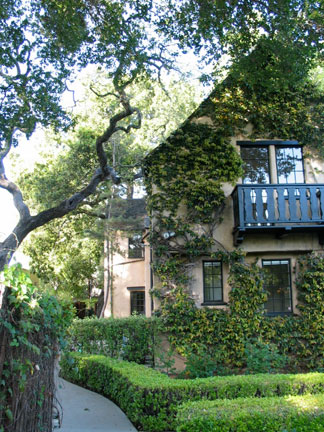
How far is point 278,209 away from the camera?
40.2 ft

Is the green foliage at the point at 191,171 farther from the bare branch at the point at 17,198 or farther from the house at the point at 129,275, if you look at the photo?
the house at the point at 129,275

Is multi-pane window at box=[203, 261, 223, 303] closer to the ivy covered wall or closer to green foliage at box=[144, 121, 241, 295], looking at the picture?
the ivy covered wall

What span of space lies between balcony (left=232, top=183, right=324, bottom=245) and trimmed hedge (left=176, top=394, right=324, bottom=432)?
659 centimetres

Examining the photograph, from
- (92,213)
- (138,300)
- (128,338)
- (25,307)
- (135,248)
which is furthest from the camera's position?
(135,248)

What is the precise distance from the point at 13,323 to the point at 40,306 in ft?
1.99

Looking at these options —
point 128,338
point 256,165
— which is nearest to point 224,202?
point 256,165

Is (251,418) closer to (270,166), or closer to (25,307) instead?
(25,307)

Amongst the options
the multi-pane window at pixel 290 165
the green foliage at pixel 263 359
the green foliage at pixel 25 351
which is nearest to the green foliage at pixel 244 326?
the green foliage at pixel 263 359

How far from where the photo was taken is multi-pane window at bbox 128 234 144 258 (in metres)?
26.1

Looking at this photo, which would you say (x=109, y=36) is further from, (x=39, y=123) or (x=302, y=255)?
(x=302, y=255)

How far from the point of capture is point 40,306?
204 inches

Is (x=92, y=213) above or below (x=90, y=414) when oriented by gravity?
above

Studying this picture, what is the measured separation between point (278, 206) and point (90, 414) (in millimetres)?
7233

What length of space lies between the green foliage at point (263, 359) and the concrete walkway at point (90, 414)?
3.38 metres
